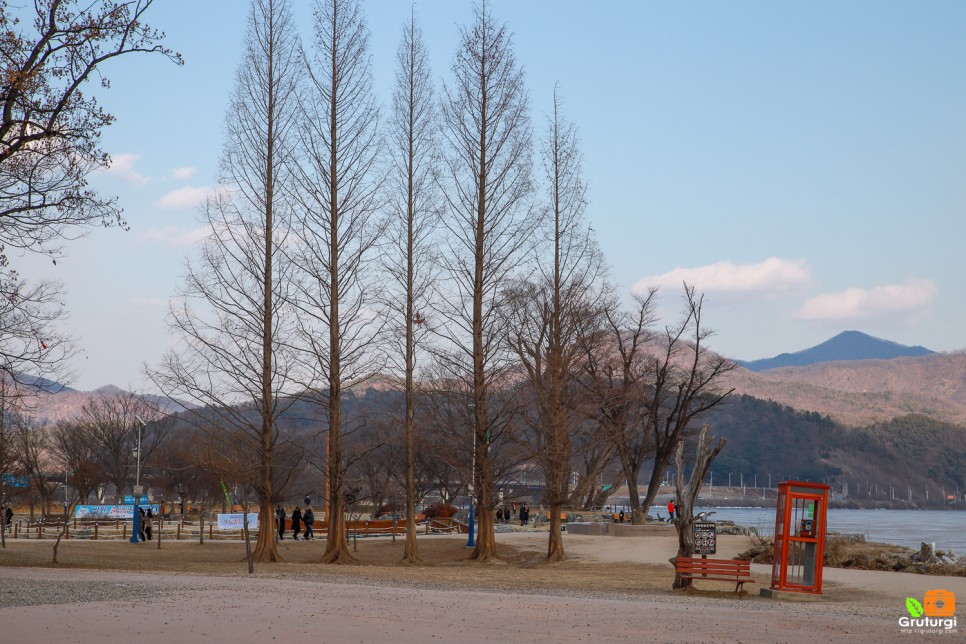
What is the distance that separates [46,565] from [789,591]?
1926 cm

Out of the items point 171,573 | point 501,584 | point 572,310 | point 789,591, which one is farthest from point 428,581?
point 572,310

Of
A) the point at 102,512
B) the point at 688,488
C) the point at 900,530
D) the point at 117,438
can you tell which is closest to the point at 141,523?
the point at 102,512

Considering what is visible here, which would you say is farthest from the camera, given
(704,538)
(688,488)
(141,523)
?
(141,523)

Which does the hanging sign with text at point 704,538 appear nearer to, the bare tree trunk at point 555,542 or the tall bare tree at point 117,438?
the bare tree trunk at point 555,542

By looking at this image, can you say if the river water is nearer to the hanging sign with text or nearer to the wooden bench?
the hanging sign with text

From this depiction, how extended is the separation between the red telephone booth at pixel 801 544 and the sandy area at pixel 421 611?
2.39 feet

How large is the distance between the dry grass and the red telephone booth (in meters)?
2.76

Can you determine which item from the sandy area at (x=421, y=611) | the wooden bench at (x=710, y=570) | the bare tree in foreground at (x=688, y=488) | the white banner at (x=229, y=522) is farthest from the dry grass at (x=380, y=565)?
the white banner at (x=229, y=522)

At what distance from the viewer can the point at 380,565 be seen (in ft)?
105

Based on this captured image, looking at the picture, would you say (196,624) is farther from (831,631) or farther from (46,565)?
(46,565)

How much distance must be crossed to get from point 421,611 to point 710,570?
31.0 ft

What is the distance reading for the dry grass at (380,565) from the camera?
24850 mm

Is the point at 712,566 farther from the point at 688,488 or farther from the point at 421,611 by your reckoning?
the point at 421,611

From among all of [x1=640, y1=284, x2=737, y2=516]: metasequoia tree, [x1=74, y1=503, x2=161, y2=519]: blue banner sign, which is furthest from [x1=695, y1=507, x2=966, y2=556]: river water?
[x1=74, y1=503, x2=161, y2=519]: blue banner sign
